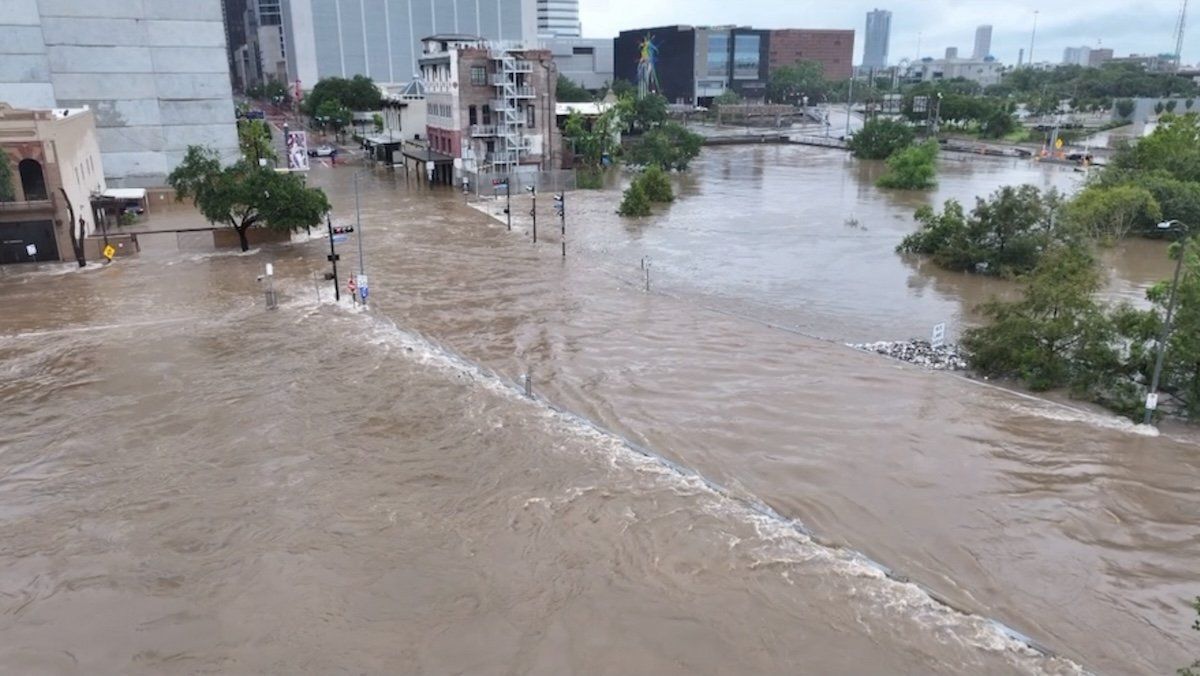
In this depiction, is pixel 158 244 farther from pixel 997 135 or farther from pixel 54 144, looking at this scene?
pixel 997 135

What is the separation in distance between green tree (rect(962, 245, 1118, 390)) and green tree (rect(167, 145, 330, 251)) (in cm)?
2999

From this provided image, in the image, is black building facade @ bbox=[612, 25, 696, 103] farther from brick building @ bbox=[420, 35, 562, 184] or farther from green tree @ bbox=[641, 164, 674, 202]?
green tree @ bbox=[641, 164, 674, 202]

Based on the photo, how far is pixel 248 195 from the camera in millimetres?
38281

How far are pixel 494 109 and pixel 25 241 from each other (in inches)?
1448

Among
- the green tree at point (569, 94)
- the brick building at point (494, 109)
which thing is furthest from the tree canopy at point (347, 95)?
the brick building at point (494, 109)

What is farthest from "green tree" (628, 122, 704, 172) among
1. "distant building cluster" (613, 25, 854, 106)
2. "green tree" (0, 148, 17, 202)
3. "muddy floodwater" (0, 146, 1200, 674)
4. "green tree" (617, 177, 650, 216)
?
"distant building cluster" (613, 25, 854, 106)

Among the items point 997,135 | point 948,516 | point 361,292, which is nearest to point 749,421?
point 948,516

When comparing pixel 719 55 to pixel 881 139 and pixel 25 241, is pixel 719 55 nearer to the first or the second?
pixel 881 139

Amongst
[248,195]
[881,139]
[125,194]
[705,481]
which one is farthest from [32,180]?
[881,139]

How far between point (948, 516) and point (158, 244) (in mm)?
40733

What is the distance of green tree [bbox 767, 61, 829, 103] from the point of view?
174125mm

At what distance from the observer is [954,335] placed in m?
29.1

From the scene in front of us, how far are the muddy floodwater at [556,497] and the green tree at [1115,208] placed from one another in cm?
1706

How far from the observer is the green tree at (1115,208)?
142 ft
